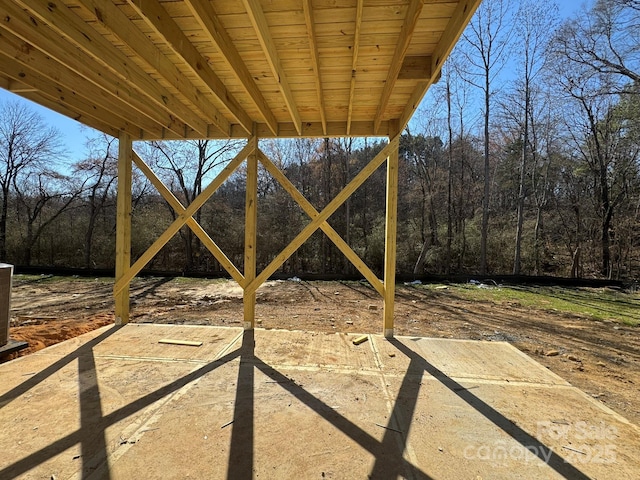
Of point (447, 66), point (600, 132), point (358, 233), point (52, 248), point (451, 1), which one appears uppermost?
point (447, 66)

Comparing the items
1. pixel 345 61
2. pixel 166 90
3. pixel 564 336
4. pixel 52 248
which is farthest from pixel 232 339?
pixel 52 248

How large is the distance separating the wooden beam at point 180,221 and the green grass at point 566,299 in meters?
6.89

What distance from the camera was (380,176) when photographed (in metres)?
15.8

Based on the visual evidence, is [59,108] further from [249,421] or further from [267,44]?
[249,421]

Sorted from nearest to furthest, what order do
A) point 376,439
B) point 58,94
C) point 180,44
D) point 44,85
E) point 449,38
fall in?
1. point 376,439
2. point 449,38
3. point 180,44
4. point 44,85
5. point 58,94

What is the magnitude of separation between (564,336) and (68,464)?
6238mm

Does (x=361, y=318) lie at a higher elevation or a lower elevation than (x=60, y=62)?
lower

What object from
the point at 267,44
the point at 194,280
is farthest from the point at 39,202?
the point at 267,44

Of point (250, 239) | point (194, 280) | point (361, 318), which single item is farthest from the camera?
point (194, 280)

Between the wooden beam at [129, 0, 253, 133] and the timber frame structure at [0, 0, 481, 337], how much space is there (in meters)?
0.01

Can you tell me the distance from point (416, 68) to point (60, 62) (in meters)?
2.86

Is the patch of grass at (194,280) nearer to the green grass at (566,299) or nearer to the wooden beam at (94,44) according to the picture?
the green grass at (566,299)

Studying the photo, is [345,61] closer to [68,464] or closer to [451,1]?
[451,1]

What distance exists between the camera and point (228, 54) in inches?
92.4
